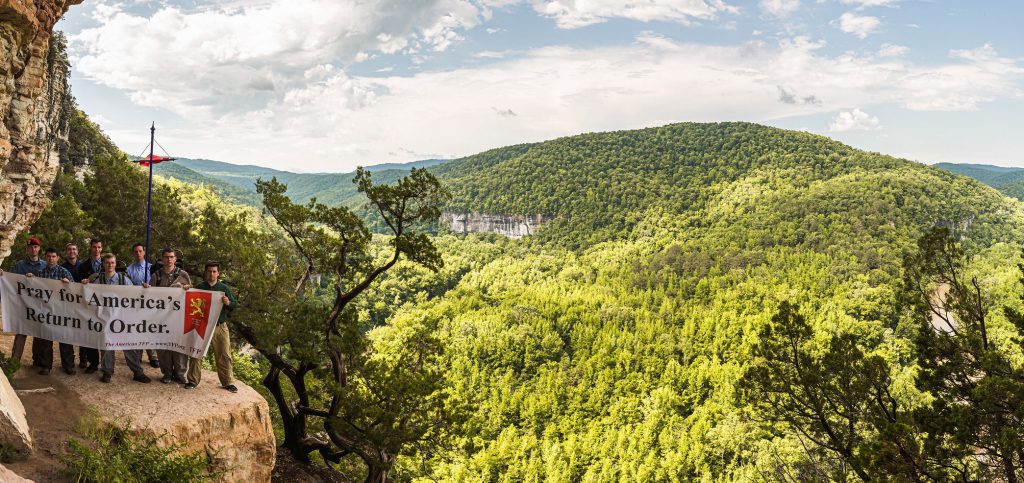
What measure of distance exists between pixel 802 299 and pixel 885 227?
27.3m

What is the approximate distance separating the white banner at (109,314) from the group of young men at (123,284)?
14 cm

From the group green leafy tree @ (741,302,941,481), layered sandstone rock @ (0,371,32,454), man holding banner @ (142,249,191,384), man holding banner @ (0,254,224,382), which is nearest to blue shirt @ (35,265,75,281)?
man holding banner @ (0,254,224,382)

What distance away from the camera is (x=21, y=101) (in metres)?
9.12

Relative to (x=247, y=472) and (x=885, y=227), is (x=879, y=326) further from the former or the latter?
(x=247, y=472)

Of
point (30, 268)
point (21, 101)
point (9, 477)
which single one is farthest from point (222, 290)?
point (21, 101)

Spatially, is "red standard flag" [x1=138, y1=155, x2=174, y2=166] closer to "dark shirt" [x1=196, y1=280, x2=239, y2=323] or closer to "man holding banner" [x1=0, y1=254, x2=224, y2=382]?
"man holding banner" [x1=0, y1=254, x2=224, y2=382]

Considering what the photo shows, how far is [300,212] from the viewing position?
456 inches

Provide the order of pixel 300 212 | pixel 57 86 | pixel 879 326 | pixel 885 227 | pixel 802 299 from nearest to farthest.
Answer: pixel 300 212
pixel 57 86
pixel 879 326
pixel 802 299
pixel 885 227

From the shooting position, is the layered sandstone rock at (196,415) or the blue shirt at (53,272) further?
the blue shirt at (53,272)

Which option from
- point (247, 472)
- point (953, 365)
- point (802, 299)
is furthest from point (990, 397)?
point (802, 299)

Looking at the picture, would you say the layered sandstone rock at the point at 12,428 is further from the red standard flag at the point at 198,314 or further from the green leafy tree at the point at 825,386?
the green leafy tree at the point at 825,386

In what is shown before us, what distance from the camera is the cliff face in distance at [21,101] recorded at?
771cm

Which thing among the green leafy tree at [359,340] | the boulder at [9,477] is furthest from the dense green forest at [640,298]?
the boulder at [9,477]

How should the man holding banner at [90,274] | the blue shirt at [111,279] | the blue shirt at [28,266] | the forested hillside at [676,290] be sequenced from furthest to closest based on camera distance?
the forested hillside at [676,290] → the man holding banner at [90,274] → the blue shirt at [111,279] → the blue shirt at [28,266]
